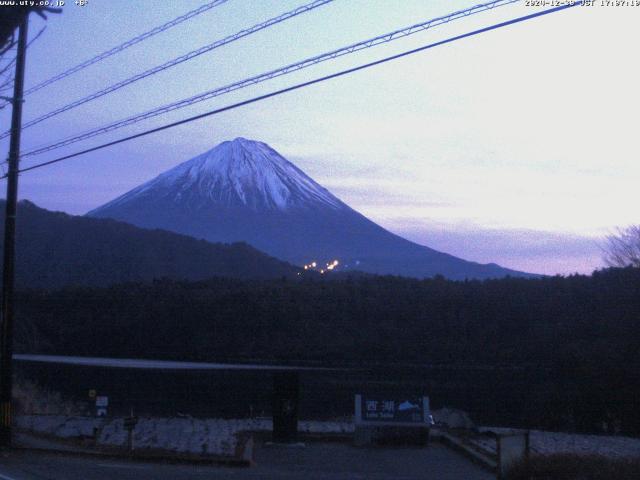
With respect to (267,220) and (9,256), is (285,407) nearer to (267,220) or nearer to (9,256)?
(9,256)

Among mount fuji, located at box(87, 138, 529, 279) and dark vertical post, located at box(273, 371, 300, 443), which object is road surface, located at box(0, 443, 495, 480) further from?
mount fuji, located at box(87, 138, 529, 279)

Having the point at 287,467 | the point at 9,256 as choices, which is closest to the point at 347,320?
the point at 287,467

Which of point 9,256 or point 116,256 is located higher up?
point 116,256

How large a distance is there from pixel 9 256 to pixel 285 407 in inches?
317

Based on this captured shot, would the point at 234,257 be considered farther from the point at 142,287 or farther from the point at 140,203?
the point at 140,203

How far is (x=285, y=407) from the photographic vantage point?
23625 mm

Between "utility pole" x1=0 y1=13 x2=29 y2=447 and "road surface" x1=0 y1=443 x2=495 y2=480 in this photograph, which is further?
"utility pole" x1=0 y1=13 x2=29 y2=447

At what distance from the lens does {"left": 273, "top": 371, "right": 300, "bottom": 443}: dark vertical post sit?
77.6 feet

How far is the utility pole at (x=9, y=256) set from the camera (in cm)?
2034

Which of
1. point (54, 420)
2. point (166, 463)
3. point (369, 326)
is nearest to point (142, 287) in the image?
point (369, 326)

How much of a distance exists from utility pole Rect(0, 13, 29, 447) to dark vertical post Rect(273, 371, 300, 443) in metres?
6.82

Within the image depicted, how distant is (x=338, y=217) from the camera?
163500mm

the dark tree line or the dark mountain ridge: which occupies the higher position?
the dark mountain ridge

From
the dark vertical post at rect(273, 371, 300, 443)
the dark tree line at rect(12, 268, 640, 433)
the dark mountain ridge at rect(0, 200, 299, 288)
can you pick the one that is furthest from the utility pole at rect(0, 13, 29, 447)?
the dark mountain ridge at rect(0, 200, 299, 288)
